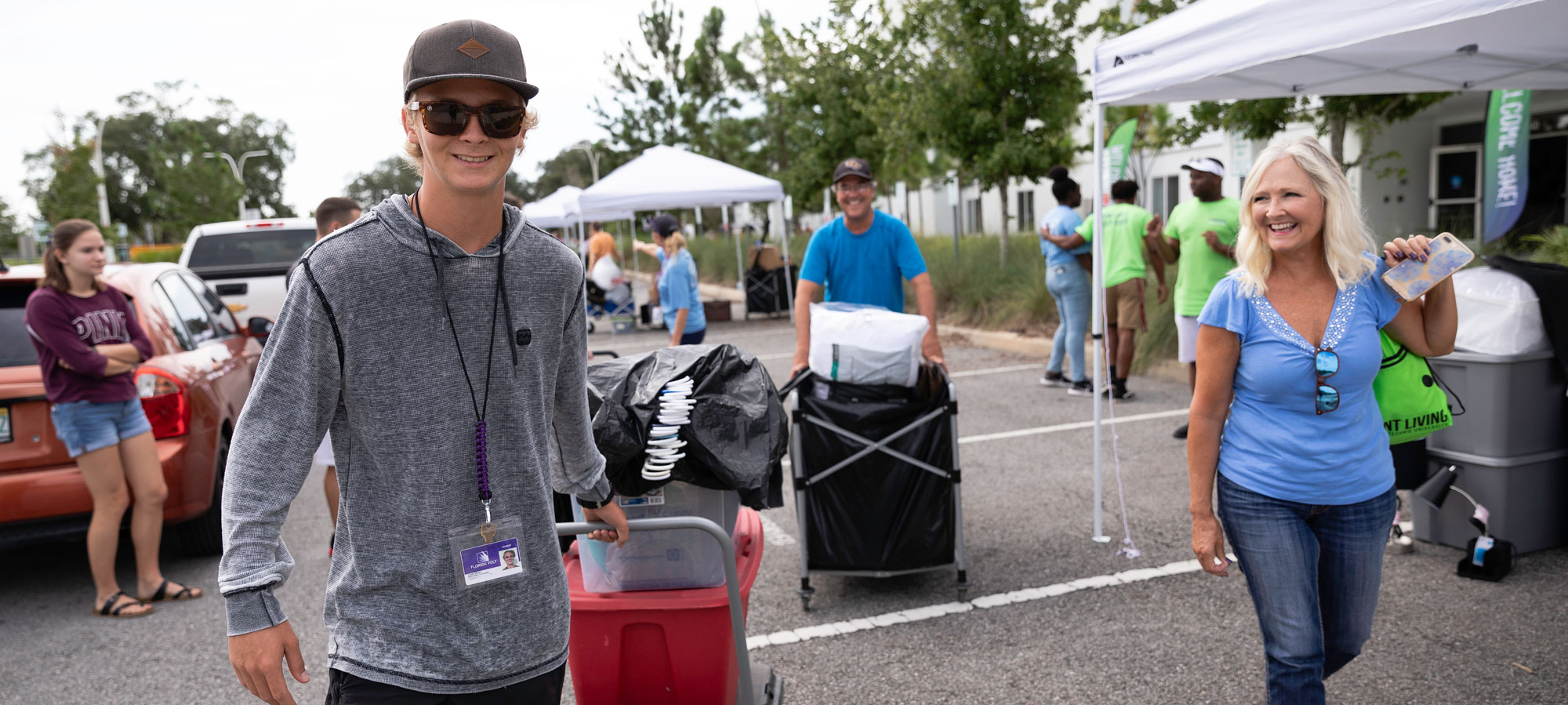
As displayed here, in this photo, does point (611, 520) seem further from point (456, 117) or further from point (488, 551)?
point (456, 117)

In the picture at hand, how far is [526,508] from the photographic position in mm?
1772

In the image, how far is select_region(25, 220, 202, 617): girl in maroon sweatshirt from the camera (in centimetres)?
442

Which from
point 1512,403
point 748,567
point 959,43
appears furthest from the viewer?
point 959,43

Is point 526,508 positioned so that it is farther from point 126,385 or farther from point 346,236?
point 126,385

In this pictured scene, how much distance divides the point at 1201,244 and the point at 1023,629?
3.58 meters

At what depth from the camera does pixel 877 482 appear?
429 cm

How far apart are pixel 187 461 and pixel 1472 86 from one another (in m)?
6.80

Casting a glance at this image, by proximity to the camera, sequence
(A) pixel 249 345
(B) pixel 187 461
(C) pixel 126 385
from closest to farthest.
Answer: (C) pixel 126 385, (B) pixel 187 461, (A) pixel 249 345

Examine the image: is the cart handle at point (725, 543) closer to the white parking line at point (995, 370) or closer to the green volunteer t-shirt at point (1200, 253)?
the green volunteer t-shirt at point (1200, 253)

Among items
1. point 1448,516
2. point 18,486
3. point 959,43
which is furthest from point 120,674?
point 959,43

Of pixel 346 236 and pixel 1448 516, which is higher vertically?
pixel 346 236

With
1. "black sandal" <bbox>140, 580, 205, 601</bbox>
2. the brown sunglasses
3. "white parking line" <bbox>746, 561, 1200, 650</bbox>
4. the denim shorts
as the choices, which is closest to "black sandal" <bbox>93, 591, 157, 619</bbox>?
"black sandal" <bbox>140, 580, 205, 601</bbox>

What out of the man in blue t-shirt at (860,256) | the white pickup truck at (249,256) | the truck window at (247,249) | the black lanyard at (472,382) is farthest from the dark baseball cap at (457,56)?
the truck window at (247,249)

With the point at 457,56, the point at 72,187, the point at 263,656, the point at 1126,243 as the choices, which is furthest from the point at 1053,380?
the point at 72,187
